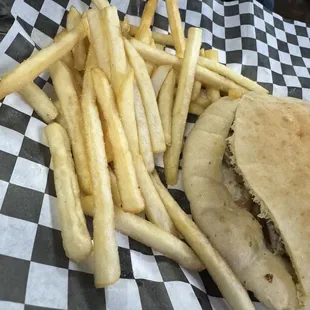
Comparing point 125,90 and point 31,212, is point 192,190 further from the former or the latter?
point 31,212

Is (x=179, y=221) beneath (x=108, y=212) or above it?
beneath

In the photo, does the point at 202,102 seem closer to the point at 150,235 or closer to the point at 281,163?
the point at 281,163

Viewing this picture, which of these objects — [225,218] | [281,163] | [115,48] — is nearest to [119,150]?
[115,48]

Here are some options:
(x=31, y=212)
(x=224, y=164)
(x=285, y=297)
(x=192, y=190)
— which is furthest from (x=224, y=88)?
(x=31, y=212)

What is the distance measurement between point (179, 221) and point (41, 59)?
83 cm

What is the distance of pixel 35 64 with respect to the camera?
5.51ft

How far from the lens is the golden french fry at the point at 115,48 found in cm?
180

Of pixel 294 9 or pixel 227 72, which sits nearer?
pixel 227 72

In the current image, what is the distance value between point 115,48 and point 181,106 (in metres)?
0.44

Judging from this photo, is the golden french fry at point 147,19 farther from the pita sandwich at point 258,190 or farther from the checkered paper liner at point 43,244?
the pita sandwich at point 258,190

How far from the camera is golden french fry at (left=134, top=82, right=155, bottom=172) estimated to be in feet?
5.93

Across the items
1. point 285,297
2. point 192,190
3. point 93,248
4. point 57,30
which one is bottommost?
point 285,297

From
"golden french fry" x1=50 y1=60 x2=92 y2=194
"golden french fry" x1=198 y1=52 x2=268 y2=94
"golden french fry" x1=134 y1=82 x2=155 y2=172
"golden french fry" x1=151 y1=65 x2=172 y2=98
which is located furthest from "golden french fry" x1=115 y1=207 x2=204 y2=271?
"golden french fry" x1=198 y1=52 x2=268 y2=94

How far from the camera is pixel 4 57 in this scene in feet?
5.99
